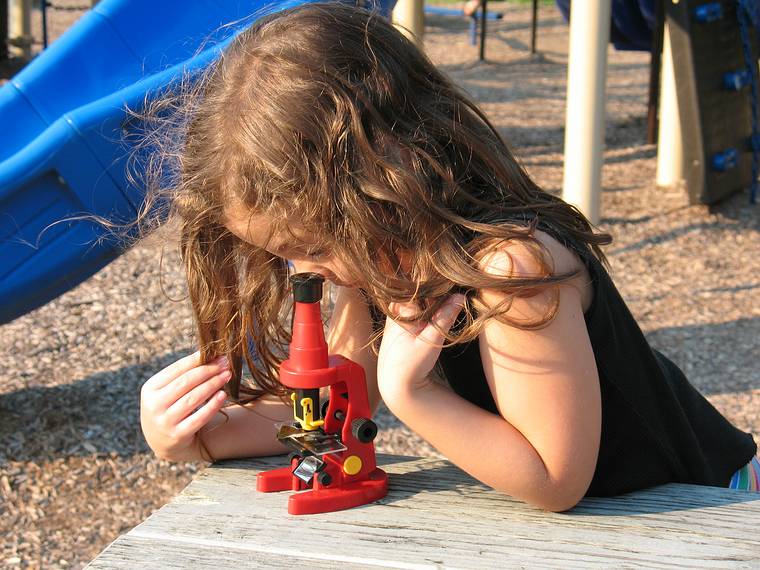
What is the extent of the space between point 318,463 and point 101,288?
9.41 ft

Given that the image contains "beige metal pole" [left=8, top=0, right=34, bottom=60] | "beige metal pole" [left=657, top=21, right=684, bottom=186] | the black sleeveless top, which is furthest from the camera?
"beige metal pole" [left=8, top=0, right=34, bottom=60]

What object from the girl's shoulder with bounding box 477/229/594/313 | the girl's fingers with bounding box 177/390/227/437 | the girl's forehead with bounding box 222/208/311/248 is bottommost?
the girl's fingers with bounding box 177/390/227/437

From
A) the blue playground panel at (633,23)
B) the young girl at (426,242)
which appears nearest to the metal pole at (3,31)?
the blue playground panel at (633,23)

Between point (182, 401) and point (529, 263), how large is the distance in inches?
22.4

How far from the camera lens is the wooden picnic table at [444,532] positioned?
1229mm

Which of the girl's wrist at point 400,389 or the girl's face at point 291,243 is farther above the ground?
the girl's face at point 291,243

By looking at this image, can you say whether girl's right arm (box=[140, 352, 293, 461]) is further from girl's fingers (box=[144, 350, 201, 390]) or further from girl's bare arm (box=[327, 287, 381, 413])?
girl's bare arm (box=[327, 287, 381, 413])

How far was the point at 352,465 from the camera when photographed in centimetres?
139

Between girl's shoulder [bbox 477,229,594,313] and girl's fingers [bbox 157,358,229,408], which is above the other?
girl's shoulder [bbox 477,229,594,313]

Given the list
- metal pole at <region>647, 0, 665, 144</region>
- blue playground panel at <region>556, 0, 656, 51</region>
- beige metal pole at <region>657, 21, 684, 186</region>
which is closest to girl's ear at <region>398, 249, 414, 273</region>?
beige metal pole at <region>657, 21, 684, 186</region>

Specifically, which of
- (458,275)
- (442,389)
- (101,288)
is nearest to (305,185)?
(458,275)

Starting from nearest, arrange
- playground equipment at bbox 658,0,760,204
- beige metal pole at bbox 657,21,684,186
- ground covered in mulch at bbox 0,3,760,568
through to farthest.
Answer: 1. ground covered in mulch at bbox 0,3,760,568
2. playground equipment at bbox 658,0,760,204
3. beige metal pole at bbox 657,21,684,186

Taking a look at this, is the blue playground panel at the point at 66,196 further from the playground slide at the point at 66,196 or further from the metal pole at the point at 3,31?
the metal pole at the point at 3,31

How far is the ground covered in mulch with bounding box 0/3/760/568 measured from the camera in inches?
99.3
